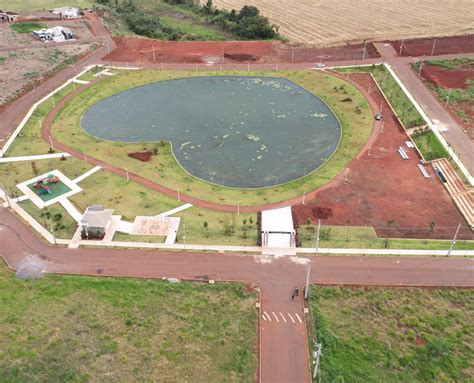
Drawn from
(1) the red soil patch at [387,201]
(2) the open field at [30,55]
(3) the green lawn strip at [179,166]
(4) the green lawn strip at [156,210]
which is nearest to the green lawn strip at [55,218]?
(4) the green lawn strip at [156,210]

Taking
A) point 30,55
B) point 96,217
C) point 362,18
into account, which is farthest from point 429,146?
point 30,55

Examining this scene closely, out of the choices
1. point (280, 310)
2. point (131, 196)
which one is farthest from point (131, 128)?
point (280, 310)

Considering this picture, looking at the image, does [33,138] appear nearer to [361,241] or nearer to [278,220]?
[278,220]

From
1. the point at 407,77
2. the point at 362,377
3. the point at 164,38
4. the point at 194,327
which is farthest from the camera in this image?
the point at 164,38

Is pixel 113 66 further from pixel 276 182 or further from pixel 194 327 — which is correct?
pixel 194 327

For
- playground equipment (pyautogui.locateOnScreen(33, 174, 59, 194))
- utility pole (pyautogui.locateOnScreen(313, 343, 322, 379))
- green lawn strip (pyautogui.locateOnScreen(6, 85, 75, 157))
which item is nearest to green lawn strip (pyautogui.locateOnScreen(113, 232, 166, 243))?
playground equipment (pyautogui.locateOnScreen(33, 174, 59, 194))

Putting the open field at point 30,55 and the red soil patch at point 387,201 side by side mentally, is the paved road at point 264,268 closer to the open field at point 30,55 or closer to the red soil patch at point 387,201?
the red soil patch at point 387,201
